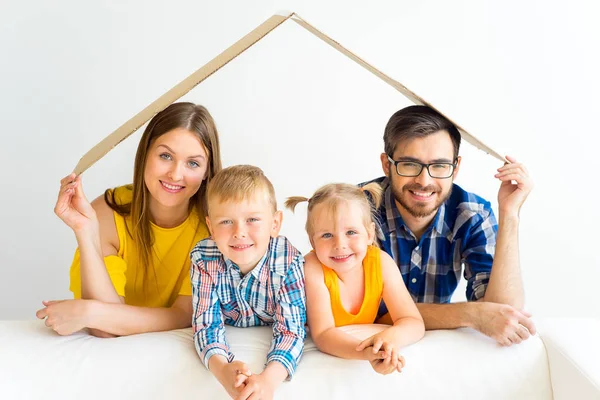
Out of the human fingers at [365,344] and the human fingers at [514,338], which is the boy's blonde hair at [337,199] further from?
the human fingers at [514,338]

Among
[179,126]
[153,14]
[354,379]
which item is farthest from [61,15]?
[354,379]

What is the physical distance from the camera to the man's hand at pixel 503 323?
6.59ft

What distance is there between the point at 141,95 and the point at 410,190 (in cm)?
147

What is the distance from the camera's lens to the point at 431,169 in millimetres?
2207

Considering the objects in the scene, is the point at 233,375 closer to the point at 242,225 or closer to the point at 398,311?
the point at 242,225

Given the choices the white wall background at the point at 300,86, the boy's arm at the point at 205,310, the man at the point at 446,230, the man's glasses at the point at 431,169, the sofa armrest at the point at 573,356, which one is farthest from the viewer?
the white wall background at the point at 300,86

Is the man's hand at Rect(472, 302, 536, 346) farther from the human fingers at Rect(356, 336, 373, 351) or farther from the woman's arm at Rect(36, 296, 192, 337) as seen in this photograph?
the woman's arm at Rect(36, 296, 192, 337)

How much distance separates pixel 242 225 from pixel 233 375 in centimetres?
39

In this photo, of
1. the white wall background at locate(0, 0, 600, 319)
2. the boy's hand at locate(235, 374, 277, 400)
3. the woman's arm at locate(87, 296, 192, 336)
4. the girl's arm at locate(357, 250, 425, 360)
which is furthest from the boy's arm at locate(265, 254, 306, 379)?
the white wall background at locate(0, 0, 600, 319)

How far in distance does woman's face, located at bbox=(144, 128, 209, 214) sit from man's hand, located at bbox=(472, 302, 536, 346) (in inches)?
38.2

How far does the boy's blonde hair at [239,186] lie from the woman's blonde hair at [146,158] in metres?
0.35

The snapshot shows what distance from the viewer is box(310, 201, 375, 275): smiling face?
1.99m

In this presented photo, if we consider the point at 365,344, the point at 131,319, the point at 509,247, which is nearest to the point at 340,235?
the point at 365,344

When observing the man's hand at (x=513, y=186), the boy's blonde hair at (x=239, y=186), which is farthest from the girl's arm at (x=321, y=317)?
the man's hand at (x=513, y=186)
